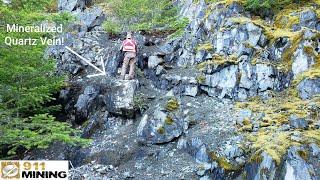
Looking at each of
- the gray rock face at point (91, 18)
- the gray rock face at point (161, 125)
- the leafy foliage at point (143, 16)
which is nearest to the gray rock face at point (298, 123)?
the gray rock face at point (161, 125)

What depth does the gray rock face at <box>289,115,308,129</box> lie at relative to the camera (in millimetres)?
9670

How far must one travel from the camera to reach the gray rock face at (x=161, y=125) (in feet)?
35.4

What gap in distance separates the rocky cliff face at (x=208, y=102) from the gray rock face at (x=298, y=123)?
28 mm

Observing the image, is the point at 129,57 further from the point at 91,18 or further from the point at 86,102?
the point at 91,18

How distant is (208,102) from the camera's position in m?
12.2

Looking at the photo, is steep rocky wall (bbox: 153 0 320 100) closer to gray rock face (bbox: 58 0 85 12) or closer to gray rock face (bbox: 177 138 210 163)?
gray rock face (bbox: 177 138 210 163)

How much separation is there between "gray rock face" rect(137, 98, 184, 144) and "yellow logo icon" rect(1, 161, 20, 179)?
3.91 metres

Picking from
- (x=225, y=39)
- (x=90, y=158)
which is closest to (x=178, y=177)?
(x=90, y=158)

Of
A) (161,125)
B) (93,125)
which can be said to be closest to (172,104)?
(161,125)

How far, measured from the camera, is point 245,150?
9.48 metres

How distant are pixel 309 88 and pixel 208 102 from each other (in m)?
3.30

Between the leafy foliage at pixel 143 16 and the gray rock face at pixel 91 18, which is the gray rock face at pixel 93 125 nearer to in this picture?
the leafy foliage at pixel 143 16

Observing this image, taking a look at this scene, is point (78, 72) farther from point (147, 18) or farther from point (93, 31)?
point (147, 18)

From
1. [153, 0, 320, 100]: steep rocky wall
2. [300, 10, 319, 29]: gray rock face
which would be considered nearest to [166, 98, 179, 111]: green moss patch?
[153, 0, 320, 100]: steep rocky wall
